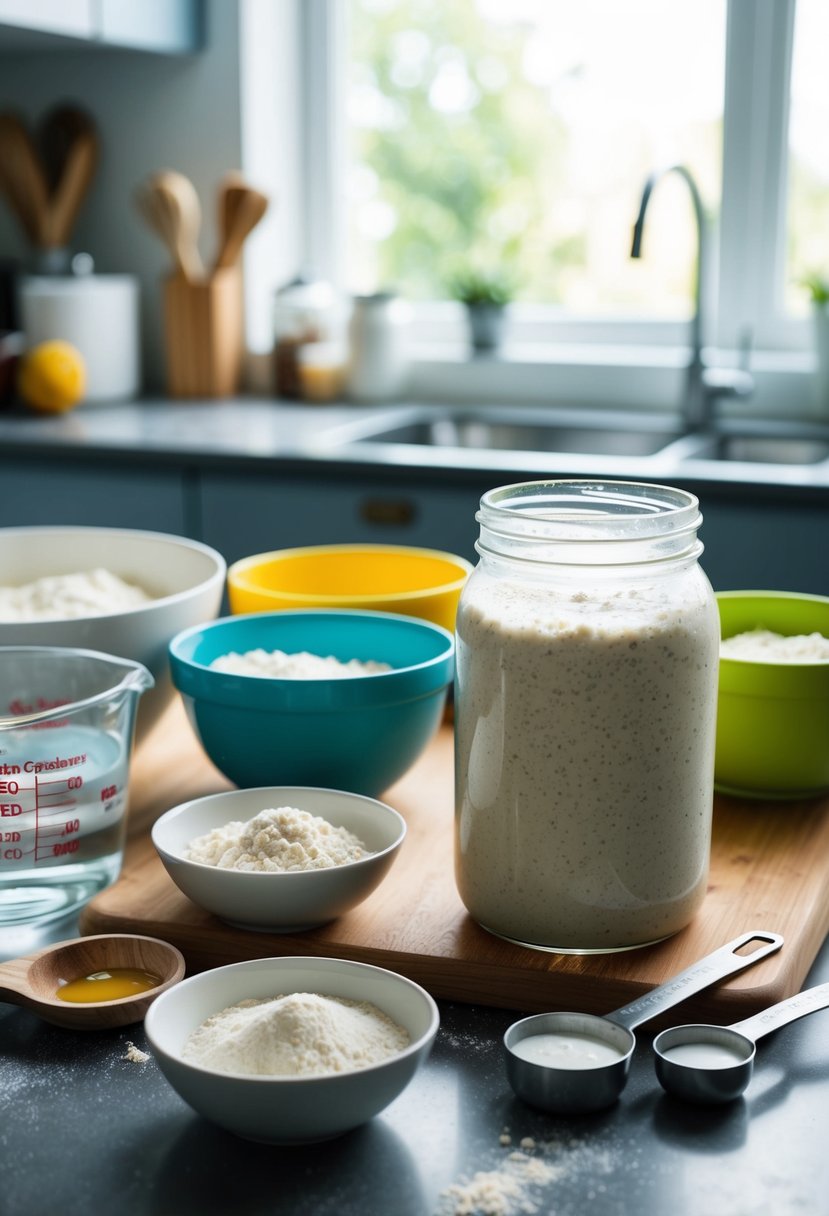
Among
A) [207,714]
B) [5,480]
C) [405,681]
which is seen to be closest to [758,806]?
[405,681]

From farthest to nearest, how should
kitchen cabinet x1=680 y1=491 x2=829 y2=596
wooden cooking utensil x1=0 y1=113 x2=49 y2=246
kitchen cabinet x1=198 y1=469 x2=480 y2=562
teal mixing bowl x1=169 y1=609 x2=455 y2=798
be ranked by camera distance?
wooden cooking utensil x1=0 y1=113 x2=49 y2=246
kitchen cabinet x1=198 y1=469 x2=480 y2=562
kitchen cabinet x1=680 y1=491 x2=829 y2=596
teal mixing bowl x1=169 y1=609 x2=455 y2=798

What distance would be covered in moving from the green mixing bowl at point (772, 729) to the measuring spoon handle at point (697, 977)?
0.20 m

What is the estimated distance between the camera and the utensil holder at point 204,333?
2.87 meters

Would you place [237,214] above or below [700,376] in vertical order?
above

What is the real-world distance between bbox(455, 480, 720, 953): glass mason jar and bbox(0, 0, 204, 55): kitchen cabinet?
198 cm

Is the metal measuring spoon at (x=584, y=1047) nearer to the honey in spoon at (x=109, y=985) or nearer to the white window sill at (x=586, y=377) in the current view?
the honey in spoon at (x=109, y=985)

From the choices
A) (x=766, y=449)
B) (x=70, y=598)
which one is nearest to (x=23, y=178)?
(x=766, y=449)

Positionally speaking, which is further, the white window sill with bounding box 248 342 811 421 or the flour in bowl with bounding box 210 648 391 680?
the white window sill with bounding box 248 342 811 421

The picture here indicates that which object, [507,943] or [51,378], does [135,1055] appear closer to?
[507,943]

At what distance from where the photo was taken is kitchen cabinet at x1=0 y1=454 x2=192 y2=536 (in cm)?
A: 236

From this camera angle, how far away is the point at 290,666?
1.01 metres

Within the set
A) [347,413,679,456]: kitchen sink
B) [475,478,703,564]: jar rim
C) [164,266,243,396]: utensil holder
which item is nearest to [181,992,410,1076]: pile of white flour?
[475,478,703,564]: jar rim

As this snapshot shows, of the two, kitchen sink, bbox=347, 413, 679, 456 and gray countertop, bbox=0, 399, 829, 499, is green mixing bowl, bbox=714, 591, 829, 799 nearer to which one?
gray countertop, bbox=0, 399, 829, 499

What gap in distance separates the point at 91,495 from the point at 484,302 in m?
0.91
